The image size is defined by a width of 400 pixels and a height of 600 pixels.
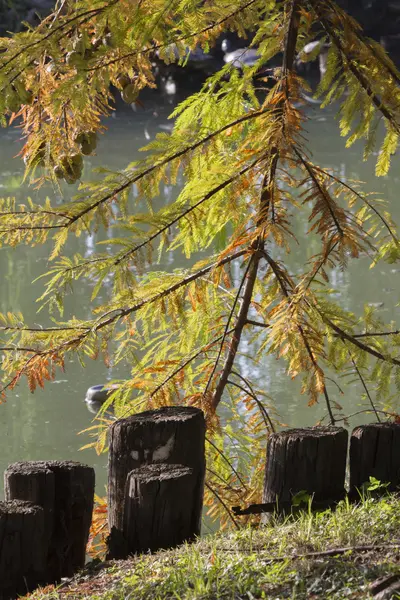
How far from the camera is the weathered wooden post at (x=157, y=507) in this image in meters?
2.30

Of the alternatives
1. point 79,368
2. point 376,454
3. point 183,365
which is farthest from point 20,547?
point 79,368

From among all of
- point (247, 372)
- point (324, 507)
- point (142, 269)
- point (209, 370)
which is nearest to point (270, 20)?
point (142, 269)

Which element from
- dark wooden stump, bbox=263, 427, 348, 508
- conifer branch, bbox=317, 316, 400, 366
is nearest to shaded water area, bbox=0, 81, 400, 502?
conifer branch, bbox=317, 316, 400, 366

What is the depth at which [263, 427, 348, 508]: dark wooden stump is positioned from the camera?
2.51 metres

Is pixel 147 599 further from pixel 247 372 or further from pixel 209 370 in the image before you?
pixel 247 372

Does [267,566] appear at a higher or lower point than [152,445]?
lower

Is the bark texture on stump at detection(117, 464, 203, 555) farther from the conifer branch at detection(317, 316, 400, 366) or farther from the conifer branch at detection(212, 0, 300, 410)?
the conifer branch at detection(317, 316, 400, 366)

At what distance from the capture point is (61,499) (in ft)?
7.98

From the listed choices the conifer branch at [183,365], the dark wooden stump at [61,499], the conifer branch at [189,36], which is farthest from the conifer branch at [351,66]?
the dark wooden stump at [61,499]

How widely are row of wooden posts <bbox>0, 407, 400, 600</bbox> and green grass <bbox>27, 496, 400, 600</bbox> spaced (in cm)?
10

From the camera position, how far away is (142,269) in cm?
300

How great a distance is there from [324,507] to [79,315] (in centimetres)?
445

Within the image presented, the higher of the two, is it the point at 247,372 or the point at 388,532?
the point at 247,372

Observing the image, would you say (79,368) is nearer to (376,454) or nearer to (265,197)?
(265,197)
